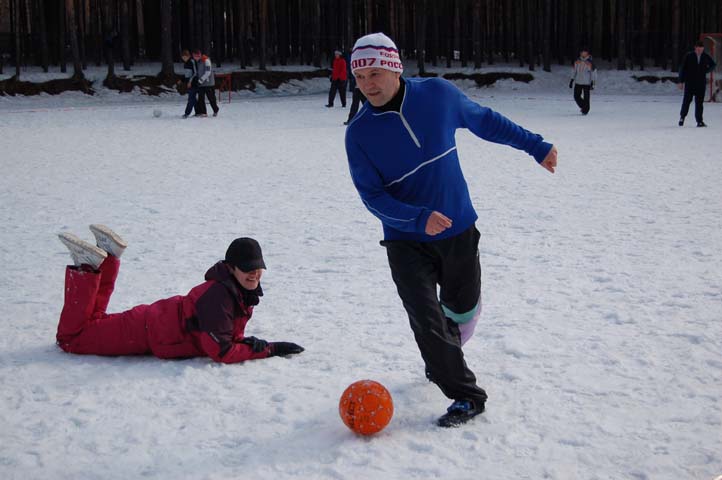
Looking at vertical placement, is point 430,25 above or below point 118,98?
above

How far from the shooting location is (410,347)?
15.7 feet

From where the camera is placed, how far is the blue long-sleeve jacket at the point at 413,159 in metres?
3.58

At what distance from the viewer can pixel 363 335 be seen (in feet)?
16.4

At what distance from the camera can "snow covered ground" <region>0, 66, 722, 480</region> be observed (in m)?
3.46

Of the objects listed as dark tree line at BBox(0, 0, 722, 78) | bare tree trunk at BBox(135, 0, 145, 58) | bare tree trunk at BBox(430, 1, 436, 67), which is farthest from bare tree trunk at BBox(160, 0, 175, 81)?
bare tree trunk at BBox(430, 1, 436, 67)

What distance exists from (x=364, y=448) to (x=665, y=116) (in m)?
19.9

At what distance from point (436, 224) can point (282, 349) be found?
A: 5.09 ft

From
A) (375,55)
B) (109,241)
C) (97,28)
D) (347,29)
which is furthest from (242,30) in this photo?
(375,55)

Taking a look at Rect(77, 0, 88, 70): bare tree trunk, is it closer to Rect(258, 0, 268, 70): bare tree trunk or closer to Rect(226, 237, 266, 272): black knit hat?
Rect(258, 0, 268, 70): bare tree trunk

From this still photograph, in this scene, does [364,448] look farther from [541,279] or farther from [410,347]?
[541,279]

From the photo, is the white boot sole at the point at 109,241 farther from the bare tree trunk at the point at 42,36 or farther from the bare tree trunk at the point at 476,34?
the bare tree trunk at the point at 476,34

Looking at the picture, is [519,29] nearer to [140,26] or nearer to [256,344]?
[140,26]

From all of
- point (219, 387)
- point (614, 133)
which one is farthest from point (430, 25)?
point (219, 387)

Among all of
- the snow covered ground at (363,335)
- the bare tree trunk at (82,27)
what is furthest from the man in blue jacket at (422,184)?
the bare tree trunk at (82,27)
